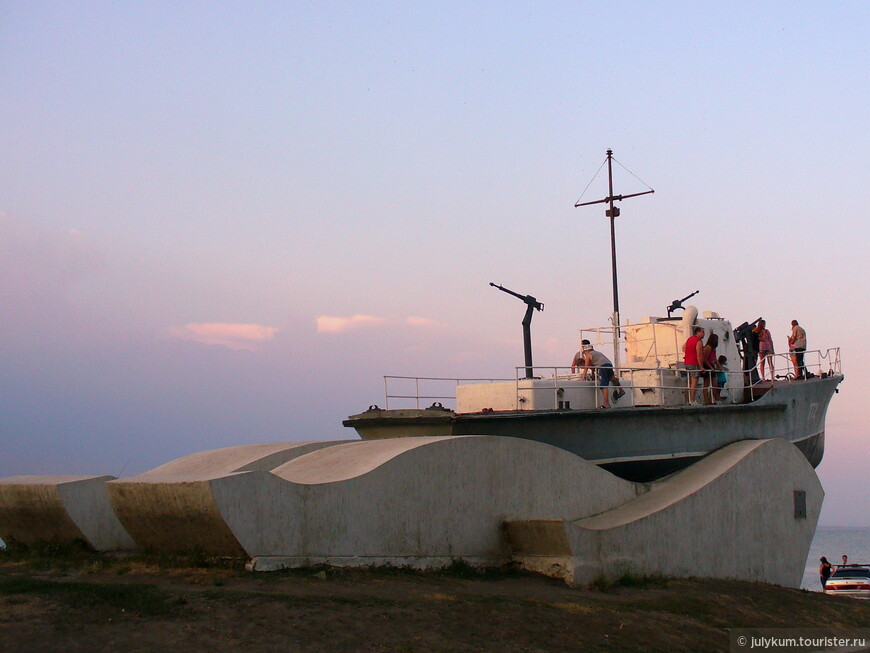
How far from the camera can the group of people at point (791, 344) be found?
23234 millimetres

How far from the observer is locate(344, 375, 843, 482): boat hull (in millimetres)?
16531

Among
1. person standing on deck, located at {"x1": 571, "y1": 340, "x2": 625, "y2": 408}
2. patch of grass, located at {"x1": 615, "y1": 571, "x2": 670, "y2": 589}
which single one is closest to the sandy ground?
patch of grass, located at {"x1": 615, "y1": 571, "x2": 670, "y2": 589}

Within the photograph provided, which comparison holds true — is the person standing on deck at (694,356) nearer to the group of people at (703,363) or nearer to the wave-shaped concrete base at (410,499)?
the group of people at (703,363)

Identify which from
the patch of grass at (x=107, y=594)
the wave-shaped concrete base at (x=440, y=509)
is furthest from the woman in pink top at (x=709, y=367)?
the patch of grass at (x=107, y=594)

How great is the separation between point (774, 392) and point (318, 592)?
1248 centimetres

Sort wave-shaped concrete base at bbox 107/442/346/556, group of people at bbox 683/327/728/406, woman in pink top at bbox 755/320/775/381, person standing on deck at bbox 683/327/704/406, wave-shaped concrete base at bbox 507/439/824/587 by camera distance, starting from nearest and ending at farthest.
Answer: wave-shaped concrete base at bbox 107/442/346/556
wave-shaped concrete base at bbox 507/439/824/587
group of people at bbox 683/327/728/406
person standing on deck at bbox 683/327/704/406
woman in pink top at bbox 755/320/775/381

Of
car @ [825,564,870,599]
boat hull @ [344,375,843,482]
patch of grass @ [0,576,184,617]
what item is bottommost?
car @ [825,564,870,599]

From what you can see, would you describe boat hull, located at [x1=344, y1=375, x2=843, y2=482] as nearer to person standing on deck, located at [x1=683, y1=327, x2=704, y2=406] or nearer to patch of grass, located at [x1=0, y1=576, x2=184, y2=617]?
person standing on deck, located at [x1=683, y1=327, x2=704, y2=406]

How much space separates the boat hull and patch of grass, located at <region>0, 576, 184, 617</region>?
6.15 metres

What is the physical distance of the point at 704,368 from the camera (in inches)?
805

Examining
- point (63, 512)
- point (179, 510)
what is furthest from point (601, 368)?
point (63, 512)

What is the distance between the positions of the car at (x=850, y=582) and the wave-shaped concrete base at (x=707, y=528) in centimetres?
514

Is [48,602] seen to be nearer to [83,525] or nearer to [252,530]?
[252,530]

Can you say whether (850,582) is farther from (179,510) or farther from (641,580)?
(179,510)
